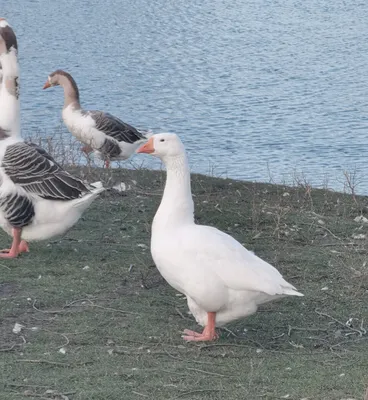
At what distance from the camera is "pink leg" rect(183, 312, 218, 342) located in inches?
214

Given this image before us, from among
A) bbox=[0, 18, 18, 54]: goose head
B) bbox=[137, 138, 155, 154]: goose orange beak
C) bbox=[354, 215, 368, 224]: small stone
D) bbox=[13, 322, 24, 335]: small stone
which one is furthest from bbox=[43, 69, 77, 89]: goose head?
bbox=[13, 322, 24, 335]: small stone

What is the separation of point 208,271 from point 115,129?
20.1 ft

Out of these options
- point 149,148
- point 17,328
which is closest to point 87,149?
point 149,148

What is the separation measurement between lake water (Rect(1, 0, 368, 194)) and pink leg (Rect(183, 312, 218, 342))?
6.52 metres

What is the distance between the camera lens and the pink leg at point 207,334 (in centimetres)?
543

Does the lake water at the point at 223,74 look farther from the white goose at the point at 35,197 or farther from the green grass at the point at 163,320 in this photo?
the white goose at the point at 35,197

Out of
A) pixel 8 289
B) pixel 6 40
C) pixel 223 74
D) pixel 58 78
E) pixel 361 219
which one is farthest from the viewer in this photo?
pixel 223 74

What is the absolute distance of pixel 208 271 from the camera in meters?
5.30

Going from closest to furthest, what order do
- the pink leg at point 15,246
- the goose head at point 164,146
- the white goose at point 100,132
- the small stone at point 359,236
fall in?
the goose head at point 164,146 < the pink leg at point 15,246 < the small stone at point 359,236 < the white goose at point 100,132

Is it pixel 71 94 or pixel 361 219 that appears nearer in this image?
pixel 361 219

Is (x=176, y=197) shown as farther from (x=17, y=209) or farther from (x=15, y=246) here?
(x=15, y=246)

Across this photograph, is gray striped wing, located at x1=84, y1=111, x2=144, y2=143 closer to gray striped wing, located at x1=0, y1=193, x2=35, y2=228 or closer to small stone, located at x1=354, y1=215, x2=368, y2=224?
small stone, located at x1=354, y1=215, x2=368, y2=224

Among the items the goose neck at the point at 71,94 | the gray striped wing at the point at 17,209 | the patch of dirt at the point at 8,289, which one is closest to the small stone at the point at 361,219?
the gray striped wing at the point at 17,209

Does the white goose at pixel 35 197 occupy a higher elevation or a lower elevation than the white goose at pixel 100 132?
higher
